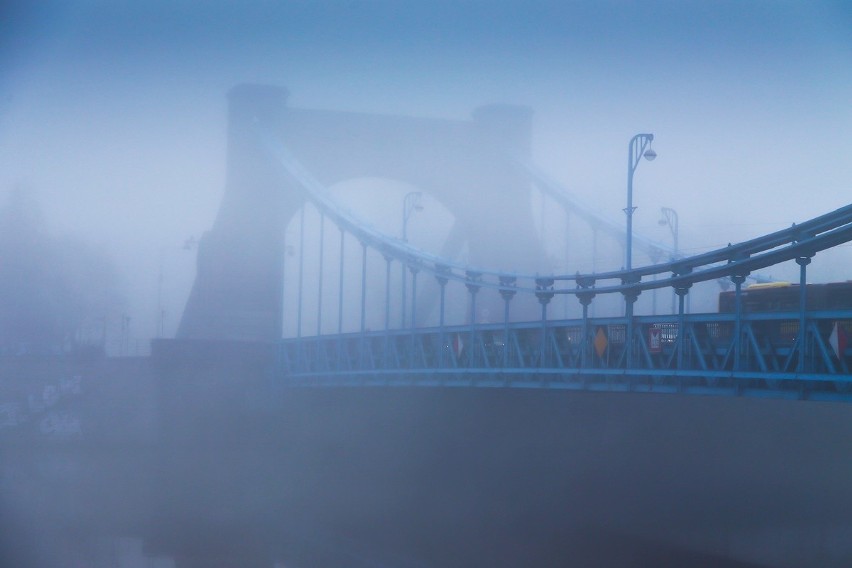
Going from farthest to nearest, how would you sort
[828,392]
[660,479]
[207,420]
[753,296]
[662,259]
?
[207,420] → [662,259] → [660,479] → [753,296] → [828,392]

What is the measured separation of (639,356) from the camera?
16.6m

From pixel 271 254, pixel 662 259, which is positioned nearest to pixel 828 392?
pixel 662 259

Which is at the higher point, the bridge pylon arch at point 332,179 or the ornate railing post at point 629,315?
the bridge pylon arch at point 332,179

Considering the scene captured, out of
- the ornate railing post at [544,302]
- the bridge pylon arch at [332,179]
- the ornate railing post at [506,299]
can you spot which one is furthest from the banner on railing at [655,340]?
the bridge pylon arch at [332,179]

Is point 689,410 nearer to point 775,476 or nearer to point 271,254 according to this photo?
point 775,476

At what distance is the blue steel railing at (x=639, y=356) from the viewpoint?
13.1 m

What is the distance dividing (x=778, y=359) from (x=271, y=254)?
26.9 meters

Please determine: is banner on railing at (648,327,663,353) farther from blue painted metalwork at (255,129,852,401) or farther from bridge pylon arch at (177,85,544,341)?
bridge pylon arch at (177,85,544,341)

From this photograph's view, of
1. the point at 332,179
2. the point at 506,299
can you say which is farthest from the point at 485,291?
the point at 506,299

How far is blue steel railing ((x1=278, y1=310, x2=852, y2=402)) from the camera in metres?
13.1

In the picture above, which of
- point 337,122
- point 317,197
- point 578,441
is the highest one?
point 337,122

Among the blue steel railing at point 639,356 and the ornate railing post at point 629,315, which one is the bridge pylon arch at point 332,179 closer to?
the blue steel railing at point 639,356

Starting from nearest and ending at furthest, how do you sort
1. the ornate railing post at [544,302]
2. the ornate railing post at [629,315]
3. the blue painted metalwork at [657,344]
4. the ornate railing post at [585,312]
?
the blue painted metalwork at [657,344] → the ornate railing post at [629,315] → the ornate railing post at [585,312] → the ornate railing post at [544,302]

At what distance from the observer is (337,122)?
39.3m
